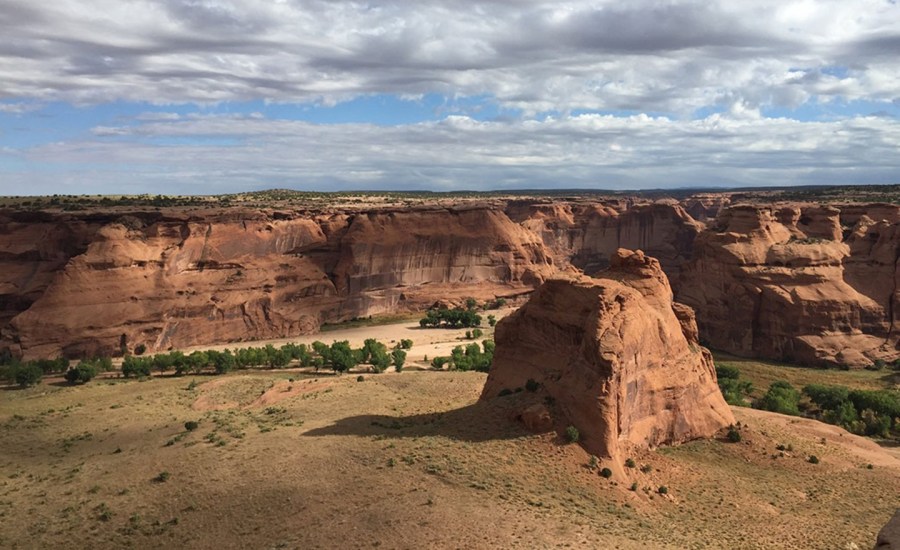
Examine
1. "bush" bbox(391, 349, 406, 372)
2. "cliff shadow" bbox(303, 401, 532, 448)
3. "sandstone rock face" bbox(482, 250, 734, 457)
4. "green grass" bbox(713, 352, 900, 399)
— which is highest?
"sandstone rock face" bbox(482, 250, 734, 457)

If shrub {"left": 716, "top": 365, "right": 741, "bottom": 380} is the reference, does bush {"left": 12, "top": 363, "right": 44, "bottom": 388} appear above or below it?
above

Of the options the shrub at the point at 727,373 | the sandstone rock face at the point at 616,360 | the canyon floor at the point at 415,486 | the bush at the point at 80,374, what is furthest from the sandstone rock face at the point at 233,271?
the sandstone rock face at the point at 616,360

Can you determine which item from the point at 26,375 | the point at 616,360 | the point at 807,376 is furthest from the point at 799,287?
the point at 26,375

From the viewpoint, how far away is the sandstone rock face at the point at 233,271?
2704 inches

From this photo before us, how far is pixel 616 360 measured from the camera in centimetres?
2994

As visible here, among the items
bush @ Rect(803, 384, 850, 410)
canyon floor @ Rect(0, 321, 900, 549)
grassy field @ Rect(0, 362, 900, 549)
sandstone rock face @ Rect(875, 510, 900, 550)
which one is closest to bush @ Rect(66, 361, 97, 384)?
canyon floor @ Rect(0, 321, 900, 549)

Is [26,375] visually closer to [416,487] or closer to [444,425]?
[444,425]

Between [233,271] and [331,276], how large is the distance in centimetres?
1511

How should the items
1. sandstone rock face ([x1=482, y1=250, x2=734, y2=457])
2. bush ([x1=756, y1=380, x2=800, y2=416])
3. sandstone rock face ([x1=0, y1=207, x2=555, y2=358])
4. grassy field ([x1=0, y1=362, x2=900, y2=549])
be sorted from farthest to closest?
sandstone rock face ([x1=0, y1=207, x2=555, y2=358]) < bush ([x1=756, y1=380, x2=800, y2=416]) < sandstone rock face ([x1=482, y1=250, x2=734, y2=457]) < grassy field ([x1=0, y1=362, x2=900, y2=549])

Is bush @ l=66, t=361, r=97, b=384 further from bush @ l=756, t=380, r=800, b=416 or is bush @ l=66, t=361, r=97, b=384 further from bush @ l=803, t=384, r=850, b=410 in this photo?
bush @ l=803, t=384, r=850, b=410

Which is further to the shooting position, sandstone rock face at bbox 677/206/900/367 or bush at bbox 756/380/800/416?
sandstone rock face at bbox 677/206/900/367

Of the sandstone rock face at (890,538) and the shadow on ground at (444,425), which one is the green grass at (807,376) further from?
the sandstone rock face at (890,538)

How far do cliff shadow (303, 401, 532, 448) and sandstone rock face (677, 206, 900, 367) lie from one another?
49.5 m

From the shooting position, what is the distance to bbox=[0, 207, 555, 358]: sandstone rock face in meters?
68.7
